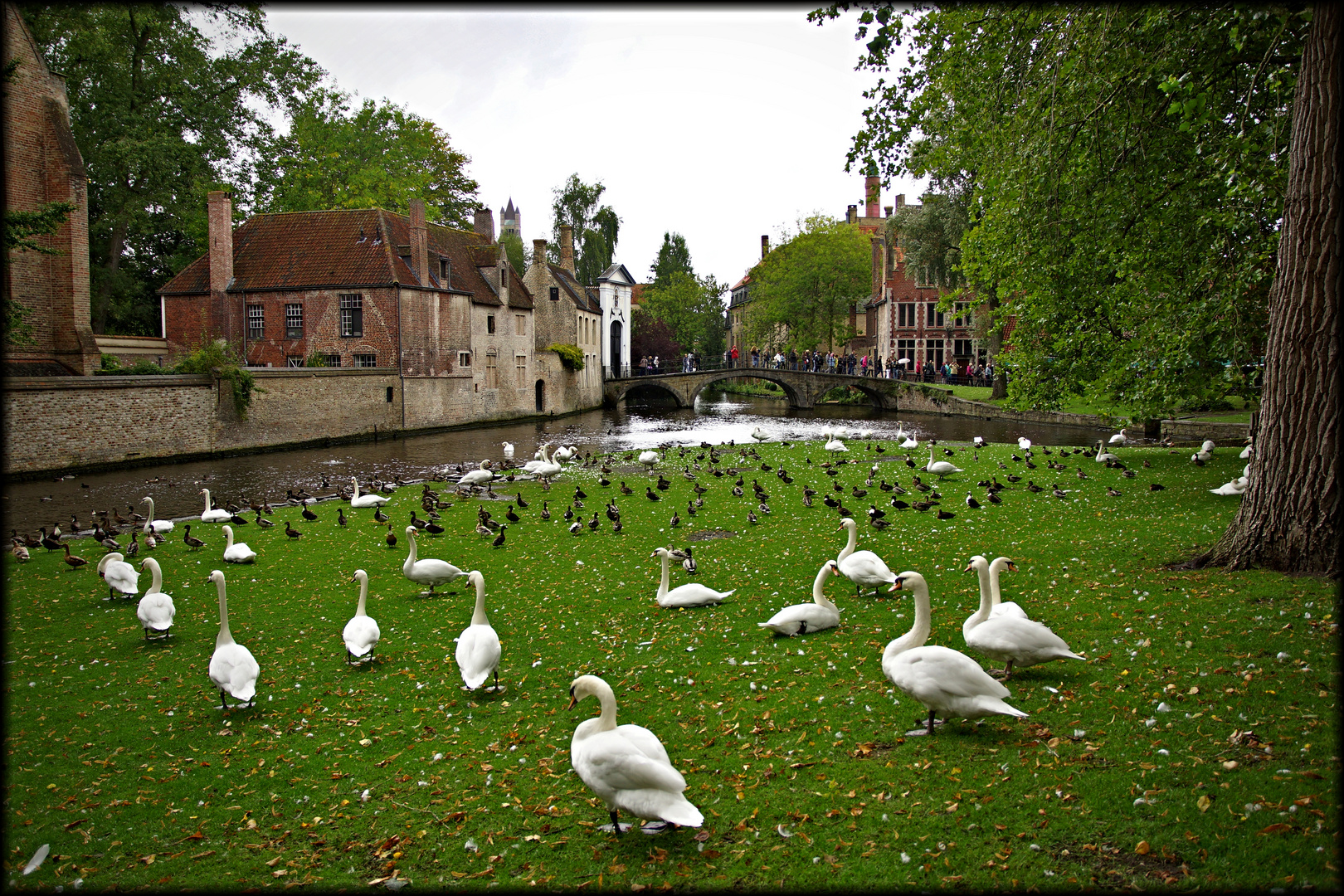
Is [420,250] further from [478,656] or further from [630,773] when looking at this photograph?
[630,773]

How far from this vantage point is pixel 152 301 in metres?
49.6

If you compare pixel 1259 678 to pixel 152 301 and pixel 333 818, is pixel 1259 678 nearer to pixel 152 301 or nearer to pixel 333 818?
pixel 333 818

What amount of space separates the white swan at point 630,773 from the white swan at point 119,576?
982cm

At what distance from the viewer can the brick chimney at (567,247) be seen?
71312 mm

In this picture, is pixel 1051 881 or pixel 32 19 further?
pixel 32 19

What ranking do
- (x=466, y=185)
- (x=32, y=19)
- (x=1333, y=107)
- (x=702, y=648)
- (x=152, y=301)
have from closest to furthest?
(x=1333, y=107)
(x=702, y=648)
(x=32, y=19)
(x=152, y=301)
(x=466, y=185)

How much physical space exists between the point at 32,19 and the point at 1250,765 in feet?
152

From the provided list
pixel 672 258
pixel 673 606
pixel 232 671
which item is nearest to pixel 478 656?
pixel 232 671

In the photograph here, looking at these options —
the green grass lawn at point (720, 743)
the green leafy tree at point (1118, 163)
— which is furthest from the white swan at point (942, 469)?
the green grass lawn at point (720, 743)

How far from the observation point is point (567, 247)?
72125mm

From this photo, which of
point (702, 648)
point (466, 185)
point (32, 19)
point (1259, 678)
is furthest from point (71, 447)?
point (466, 185)

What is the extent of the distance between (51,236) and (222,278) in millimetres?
11563

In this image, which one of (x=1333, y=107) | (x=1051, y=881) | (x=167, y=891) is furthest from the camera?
(x=1333, y=107)

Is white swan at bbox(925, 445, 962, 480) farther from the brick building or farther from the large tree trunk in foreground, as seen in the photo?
the brick building
